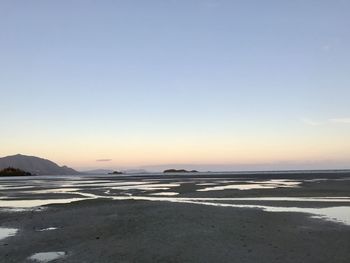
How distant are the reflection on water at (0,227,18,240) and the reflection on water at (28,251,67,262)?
182 inches

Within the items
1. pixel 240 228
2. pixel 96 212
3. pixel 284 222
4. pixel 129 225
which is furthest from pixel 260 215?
pixel 96 212

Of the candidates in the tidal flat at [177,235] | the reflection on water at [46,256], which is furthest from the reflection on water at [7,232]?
the reflection on water at [46,256]

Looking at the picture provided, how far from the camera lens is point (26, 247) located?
17.3m

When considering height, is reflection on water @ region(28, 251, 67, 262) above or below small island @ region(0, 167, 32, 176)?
below

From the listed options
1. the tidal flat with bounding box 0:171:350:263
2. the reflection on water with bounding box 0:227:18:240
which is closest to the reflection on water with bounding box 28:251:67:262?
the tidal flat with bounding box 0:171:350:263

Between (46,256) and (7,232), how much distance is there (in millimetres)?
6707

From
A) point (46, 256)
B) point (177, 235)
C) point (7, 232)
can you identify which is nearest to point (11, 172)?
point (7, 232)

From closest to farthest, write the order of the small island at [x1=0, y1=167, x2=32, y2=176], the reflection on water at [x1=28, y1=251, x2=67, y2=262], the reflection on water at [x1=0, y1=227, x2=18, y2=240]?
the reflection on water at [x1=28, y1=251, x2=67, y2=262]
the reflection on water at [x1=0, y1=227, x2=18, y2=240]
the small island at [x1=0, y1=167, x2=32, y2=176]

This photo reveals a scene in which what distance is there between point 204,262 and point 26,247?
24.6ft

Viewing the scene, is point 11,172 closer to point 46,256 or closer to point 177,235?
point 177,235

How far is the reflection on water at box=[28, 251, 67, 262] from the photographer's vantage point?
50.2 ft

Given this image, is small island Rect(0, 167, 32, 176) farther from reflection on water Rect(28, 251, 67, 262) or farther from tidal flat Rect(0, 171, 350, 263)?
reflection on water Rect(28, 251, 67, 262)

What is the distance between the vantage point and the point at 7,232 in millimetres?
21422

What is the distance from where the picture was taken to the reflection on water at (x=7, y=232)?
67.0 feet
